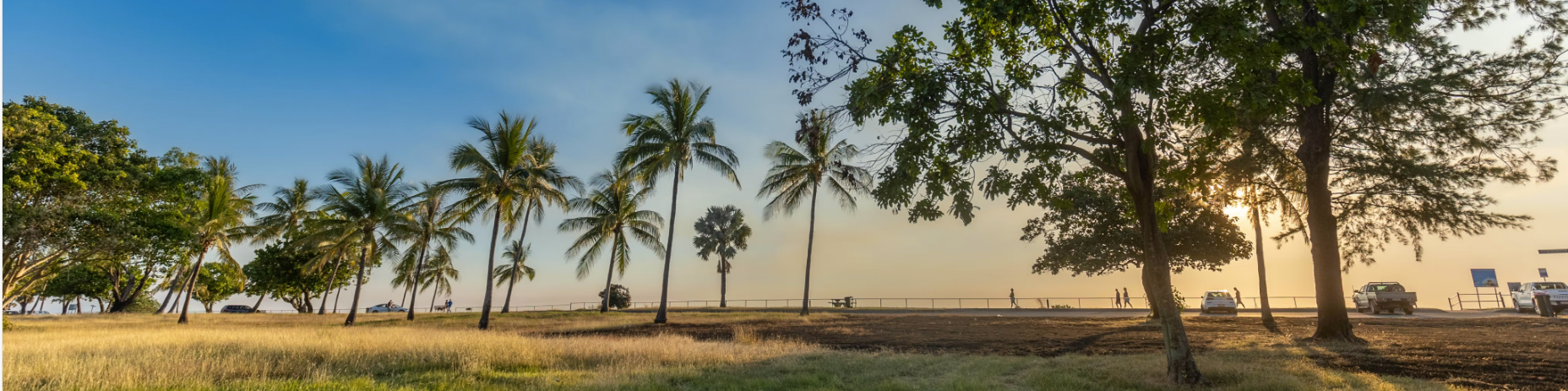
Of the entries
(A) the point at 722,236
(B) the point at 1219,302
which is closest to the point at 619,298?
(A) the point at 722,236

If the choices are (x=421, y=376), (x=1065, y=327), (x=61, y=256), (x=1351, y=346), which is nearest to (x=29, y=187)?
(x=61, y=256)

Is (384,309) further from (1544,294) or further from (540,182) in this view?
(1544,294)

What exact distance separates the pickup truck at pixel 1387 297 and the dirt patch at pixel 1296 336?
5814mm

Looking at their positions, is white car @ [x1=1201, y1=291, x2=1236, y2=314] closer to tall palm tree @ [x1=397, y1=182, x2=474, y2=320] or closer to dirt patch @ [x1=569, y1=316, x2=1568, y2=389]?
dirt patch @ [x1=569, y1=316, x2=1568, y2=389]

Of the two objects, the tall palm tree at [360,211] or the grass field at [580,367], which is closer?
the grass field at [580,367]

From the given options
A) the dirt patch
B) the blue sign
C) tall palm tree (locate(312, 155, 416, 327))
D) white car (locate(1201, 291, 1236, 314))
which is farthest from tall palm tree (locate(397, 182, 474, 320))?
the blue sign

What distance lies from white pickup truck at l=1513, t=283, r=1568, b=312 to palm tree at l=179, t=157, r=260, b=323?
159ft

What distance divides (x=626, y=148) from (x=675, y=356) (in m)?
16.6

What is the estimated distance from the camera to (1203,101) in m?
8.18

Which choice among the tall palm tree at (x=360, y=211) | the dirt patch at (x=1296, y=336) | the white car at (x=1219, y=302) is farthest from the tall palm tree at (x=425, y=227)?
the white car at (x=1219, y=302)

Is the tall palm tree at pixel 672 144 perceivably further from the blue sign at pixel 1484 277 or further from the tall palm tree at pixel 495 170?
the blue sign at pixel 1484 277

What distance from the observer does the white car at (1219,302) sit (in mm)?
28984

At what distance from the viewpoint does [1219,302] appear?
95.8ft

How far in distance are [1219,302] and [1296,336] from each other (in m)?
15.7
